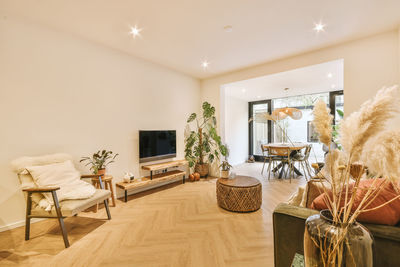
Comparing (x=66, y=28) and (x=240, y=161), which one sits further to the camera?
(x=240, y=161)

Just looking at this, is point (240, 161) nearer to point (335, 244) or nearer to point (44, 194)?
point (44, 194)

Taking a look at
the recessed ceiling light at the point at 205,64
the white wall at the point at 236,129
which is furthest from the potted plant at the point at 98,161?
the white wall at the point at 236,129

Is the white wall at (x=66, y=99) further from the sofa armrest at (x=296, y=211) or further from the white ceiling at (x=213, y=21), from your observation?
the sofa armrest at (x=296, y=211)

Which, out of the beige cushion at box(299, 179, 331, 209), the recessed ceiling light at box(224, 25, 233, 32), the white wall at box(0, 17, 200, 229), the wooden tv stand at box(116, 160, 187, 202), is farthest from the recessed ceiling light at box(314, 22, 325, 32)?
the wooden tv stand at box(116, 160, 187, 202)

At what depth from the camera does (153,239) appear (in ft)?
6.81

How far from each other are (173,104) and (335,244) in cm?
414

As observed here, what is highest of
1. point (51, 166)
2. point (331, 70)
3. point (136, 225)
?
point (331, 70)

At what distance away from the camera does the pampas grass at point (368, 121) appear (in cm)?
58

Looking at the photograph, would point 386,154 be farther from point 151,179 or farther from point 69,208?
point 151,179

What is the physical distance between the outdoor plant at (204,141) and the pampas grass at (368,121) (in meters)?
3.93

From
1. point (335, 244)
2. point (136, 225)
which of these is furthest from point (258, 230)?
point (335, 244)

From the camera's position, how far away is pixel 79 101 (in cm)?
290

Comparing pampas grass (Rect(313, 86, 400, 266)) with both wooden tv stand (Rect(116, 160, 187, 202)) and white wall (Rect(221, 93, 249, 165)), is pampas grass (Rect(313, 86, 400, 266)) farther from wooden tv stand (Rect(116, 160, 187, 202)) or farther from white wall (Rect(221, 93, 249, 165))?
white wall (Rect(221, 93, 249, 165))

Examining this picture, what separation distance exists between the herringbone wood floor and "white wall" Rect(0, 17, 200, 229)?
0.68m
